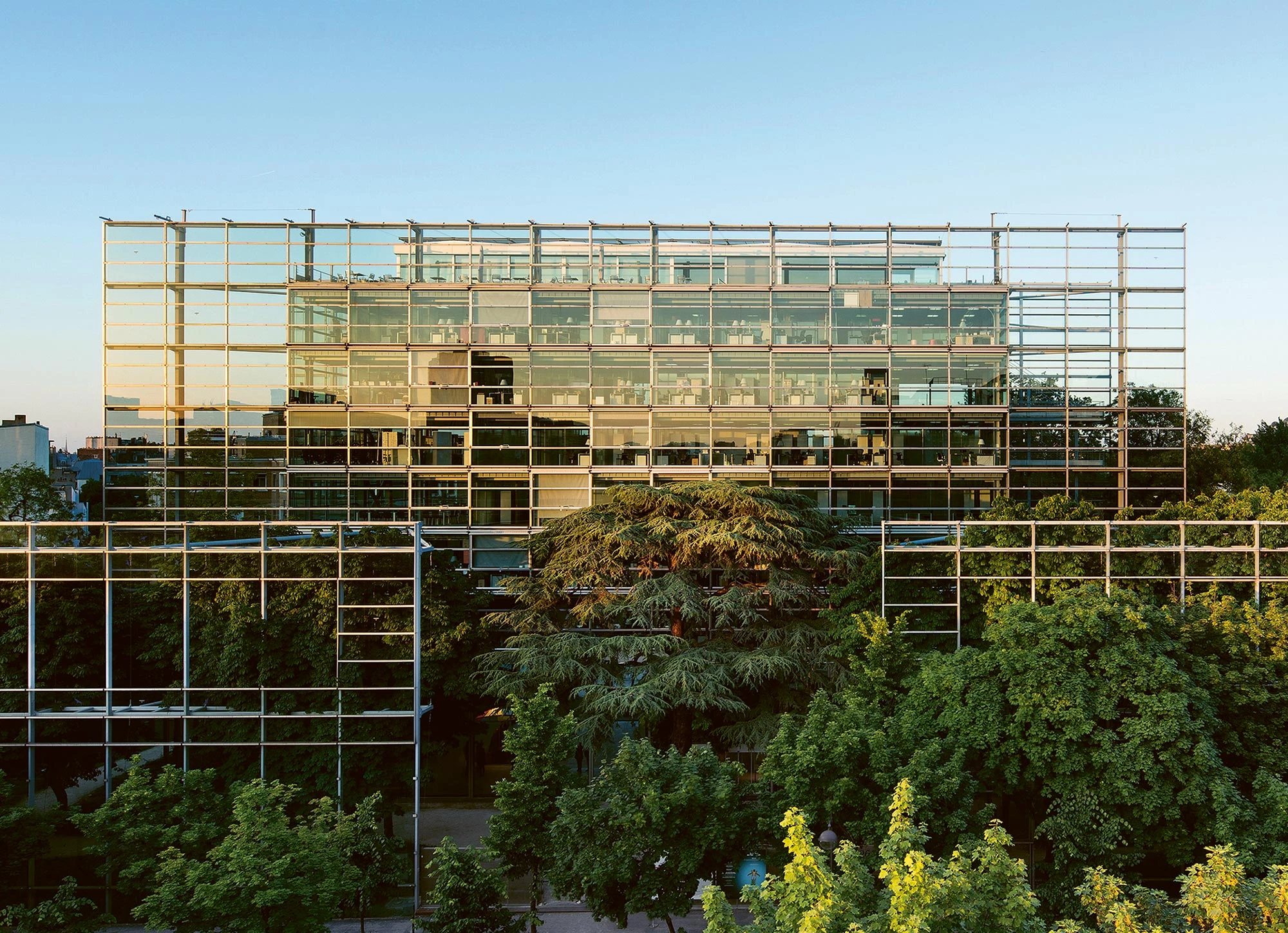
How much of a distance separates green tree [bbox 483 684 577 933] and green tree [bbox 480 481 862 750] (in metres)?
3.55

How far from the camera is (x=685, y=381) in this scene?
112 ft

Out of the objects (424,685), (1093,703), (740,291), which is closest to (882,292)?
(740,291)

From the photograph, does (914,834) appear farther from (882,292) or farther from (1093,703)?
(882,292)

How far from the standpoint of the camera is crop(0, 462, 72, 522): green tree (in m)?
31.3

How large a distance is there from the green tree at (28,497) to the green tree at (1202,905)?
34.3m

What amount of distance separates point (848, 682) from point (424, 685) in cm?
1162

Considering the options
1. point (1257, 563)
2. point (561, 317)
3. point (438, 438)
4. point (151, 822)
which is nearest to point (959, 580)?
point (1257, 563)

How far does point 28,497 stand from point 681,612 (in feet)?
84.4

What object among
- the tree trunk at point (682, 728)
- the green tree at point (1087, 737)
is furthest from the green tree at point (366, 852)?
the green tree at point (1087, 737)

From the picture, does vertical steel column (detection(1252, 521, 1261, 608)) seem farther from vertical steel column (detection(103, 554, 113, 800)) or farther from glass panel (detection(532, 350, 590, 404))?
vertical steel column (detection(103, 554, 113, 800))

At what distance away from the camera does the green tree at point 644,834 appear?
1527 cm

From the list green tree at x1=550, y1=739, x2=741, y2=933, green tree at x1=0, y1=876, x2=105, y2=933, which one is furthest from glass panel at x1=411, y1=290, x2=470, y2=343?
green tree at x1=550, y1=739, x2=741, y2=933

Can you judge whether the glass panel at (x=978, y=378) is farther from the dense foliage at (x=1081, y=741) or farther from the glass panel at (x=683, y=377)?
the dense foliage at (x=1081, y=741)

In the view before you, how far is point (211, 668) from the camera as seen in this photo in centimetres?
2189
